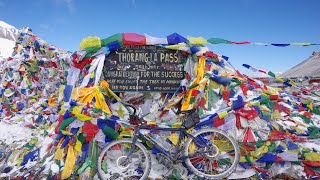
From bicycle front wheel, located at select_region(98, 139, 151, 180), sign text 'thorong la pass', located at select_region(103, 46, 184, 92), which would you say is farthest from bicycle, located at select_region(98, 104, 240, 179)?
sign text 'thorong la pass', located at select_region(103, 46, 184, 92)

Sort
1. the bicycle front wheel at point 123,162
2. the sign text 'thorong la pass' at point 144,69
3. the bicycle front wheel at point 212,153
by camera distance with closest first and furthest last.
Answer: the bicycle front wheel at point 123,162, the bicycle front wheel at point 212,153, the sign text 'thorong la pass' at point 144,69

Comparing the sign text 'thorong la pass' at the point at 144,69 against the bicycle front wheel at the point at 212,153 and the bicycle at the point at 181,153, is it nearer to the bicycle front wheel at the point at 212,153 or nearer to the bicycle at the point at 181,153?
the bicycle at the point at 181,153

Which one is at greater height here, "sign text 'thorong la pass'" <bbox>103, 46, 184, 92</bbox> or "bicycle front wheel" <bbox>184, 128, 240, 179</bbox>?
"sign text 'thorong la pass'" <bbox>103, 46, 184, 92</bbox>

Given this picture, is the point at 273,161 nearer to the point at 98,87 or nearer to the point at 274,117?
the point at 274,117

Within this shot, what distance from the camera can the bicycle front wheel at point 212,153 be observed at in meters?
5.96

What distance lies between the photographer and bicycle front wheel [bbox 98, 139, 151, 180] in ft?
19.2

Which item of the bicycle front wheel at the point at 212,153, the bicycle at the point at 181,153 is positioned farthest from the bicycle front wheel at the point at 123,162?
the bicycle front wheel at the point at 212,153

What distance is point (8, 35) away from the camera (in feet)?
61.8

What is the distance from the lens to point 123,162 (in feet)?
19.4

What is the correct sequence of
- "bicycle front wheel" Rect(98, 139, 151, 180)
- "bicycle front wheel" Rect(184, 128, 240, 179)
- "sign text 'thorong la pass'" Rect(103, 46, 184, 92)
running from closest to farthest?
"bicycle front wheel" Rect(98, 139, 151, 180) → "bicycle front wheel" Rect(184, 128, 240, 179) → "sign text 'thorong la pass'" Rect(103, 46, 184, 92)

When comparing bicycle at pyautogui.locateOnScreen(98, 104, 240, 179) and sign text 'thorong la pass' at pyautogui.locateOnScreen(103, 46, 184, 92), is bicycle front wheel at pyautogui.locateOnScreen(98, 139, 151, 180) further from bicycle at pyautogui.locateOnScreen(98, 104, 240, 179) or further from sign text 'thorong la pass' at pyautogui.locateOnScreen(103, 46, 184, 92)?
sign text 'thorong la pass' at pyautogui.locateOnScreen(103, 46, 184, 92)

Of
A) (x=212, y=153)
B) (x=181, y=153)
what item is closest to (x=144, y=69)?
(x=181, y=153)

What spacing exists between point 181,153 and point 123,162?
116 centimetres

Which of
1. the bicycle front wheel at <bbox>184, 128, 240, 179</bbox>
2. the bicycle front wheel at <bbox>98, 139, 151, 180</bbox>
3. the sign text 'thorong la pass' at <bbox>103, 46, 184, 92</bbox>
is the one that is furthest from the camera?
the sign text 'thorong la pass' at <bbox>103, 46, 184, 92</bbox>
